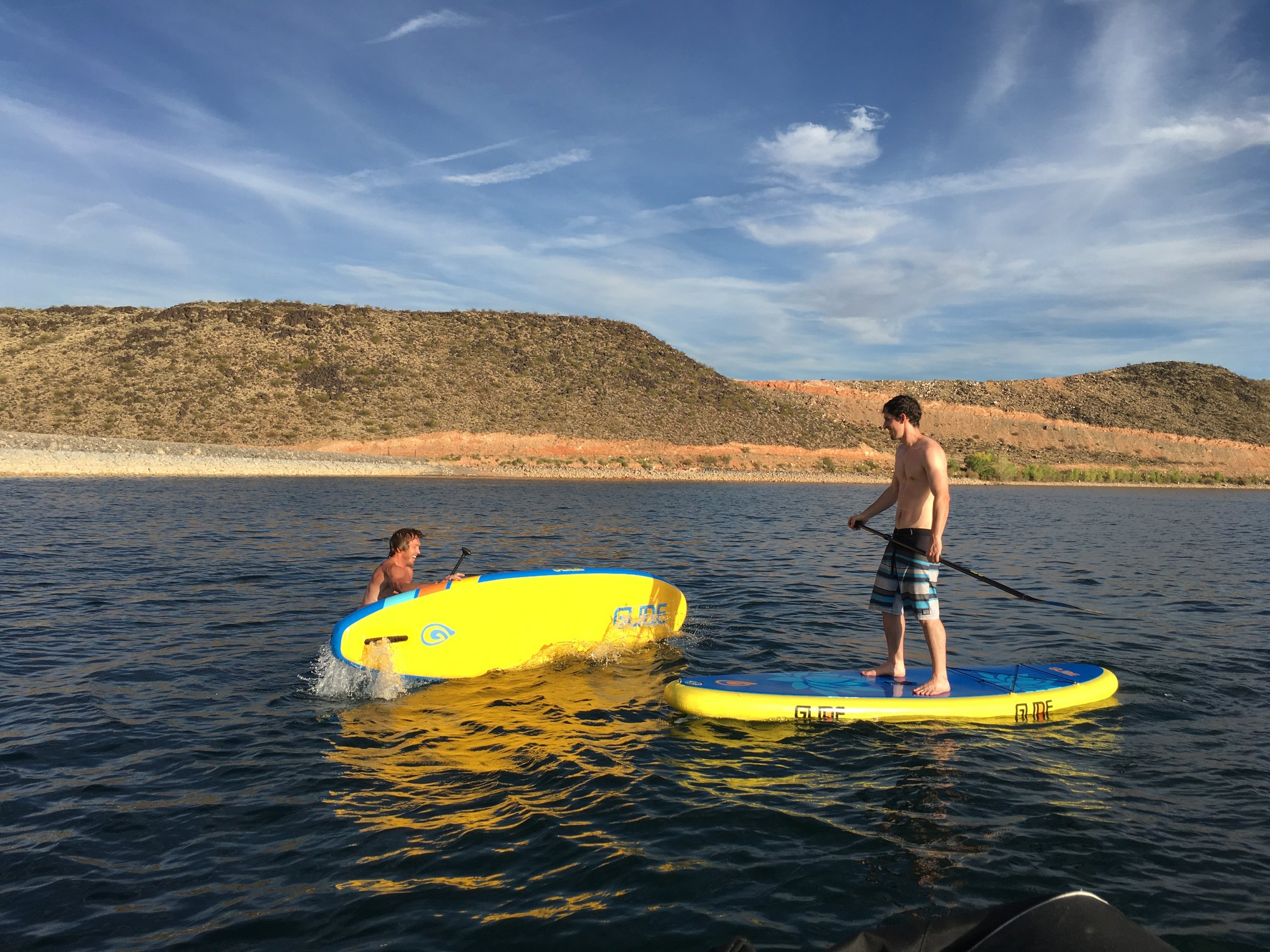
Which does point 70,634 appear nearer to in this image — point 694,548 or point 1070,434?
point 694,548

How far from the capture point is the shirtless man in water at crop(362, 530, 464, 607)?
761 cm

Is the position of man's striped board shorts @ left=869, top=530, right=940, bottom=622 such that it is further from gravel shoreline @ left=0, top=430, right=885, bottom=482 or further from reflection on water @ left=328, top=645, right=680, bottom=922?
gravel shoreline @ left=0, top=430, right=885, bottom=482

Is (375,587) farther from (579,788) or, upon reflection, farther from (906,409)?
(906,409)

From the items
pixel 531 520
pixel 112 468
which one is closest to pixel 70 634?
pixel 531 520

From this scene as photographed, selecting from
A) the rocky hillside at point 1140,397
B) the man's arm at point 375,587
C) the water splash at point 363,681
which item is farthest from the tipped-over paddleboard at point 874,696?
the rocky hillside at point 1140,397

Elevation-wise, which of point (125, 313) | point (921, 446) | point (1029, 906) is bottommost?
point (1029, 906)

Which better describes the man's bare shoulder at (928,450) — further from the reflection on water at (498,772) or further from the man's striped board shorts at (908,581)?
the reflection on water at (498,772)

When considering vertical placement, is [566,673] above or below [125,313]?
below

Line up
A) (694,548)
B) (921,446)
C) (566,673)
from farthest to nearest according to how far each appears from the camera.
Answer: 1. (694,548)
2. (566,673)
3. (921,446)

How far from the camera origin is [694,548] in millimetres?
16344

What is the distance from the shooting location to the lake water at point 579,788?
3.67 metres

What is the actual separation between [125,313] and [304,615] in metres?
67.7

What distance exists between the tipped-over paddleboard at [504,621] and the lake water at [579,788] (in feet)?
0.78

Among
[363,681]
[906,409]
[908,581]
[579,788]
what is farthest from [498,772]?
[906,409]
